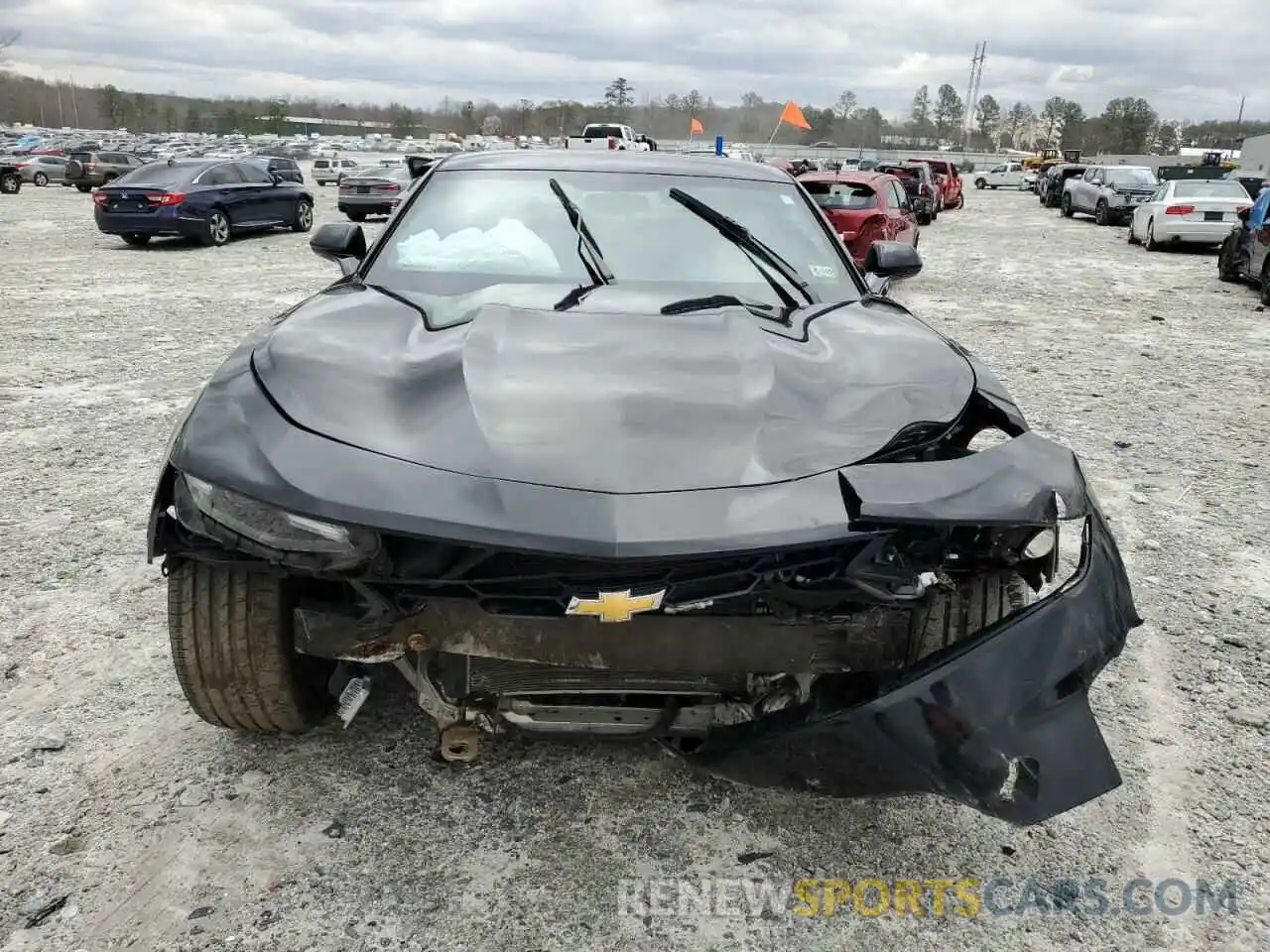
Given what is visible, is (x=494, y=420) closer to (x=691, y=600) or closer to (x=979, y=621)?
(x=691, y=600)

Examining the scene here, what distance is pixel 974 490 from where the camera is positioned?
6.07 ft

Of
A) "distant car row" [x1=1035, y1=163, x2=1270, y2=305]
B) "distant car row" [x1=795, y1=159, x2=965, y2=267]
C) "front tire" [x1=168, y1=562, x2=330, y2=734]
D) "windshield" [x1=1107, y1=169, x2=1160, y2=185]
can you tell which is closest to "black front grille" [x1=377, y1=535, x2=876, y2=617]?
"front tire" [x1=168, y1=562, x2=330, y2=734]

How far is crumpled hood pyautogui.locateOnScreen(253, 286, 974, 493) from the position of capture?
189 centimetres

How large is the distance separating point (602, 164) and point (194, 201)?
45.7ft

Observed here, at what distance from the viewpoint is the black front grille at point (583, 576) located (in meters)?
1.84

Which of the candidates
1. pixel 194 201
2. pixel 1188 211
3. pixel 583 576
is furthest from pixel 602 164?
pixel 1188 211

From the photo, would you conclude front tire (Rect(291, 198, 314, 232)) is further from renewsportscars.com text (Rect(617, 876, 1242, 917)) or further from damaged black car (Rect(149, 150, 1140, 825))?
renewsportscars.com text (Rect(617, 876, 1242, 917))

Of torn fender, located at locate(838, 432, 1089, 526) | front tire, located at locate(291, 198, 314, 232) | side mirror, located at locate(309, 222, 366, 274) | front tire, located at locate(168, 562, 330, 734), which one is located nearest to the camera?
torn fender, located at locate(838, 432, 1089, 526)

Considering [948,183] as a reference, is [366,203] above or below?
below

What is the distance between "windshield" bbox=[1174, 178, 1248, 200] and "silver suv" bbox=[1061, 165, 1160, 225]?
4.41m

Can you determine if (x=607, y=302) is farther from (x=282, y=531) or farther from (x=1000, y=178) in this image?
(x=1000, y=178)

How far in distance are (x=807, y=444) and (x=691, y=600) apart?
0.42 m

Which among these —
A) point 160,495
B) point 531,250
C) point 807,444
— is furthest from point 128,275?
point 807,444

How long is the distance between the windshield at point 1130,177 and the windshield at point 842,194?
13.4 metres
